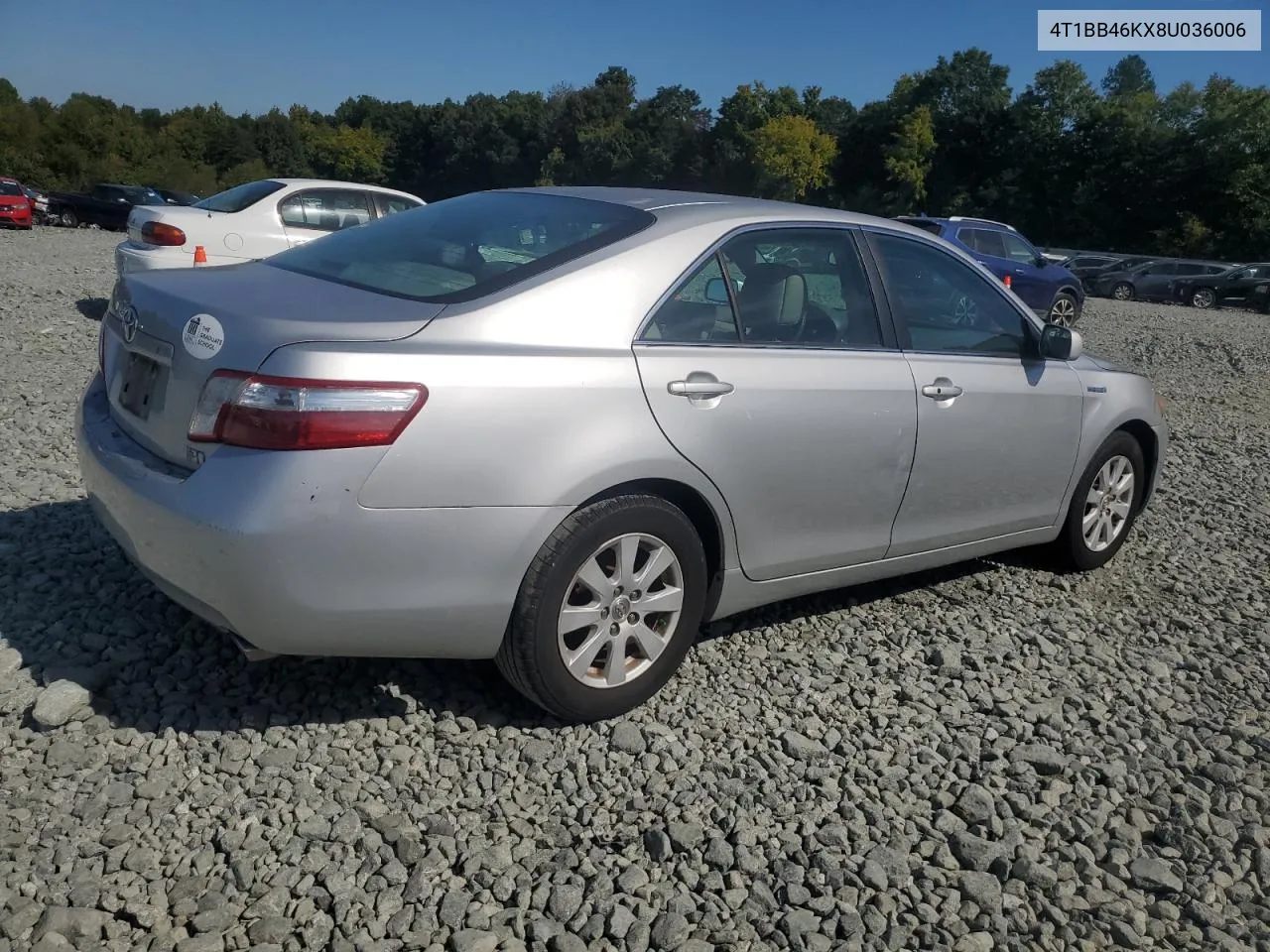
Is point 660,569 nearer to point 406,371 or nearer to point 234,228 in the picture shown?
point 406,371

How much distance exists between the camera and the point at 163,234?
1028 cm

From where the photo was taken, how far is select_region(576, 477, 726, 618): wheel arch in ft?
10.8

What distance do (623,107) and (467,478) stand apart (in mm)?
102071

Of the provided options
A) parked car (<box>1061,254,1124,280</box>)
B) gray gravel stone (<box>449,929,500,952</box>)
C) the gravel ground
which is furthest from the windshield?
gray gravel stone (<box>449,929,500,952</box>)

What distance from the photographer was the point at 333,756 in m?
3.21

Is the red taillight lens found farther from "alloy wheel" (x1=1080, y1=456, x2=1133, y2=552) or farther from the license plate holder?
"alloy wheel" (x1=1080, y1=456, x2=1133, y2=552)

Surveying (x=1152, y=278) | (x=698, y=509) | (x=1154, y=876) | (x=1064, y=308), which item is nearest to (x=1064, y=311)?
(x=1064, y=308)

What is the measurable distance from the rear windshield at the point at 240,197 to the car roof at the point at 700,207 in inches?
300

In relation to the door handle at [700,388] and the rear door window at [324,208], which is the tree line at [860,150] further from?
the door handle at [700,388]

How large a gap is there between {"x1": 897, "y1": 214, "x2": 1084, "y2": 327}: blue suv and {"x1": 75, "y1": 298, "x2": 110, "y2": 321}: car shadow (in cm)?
1143

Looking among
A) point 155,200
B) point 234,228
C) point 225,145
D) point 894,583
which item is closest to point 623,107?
point 225,145

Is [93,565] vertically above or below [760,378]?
below

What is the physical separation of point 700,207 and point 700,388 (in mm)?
797

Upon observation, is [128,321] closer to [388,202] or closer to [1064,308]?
[388,202]
